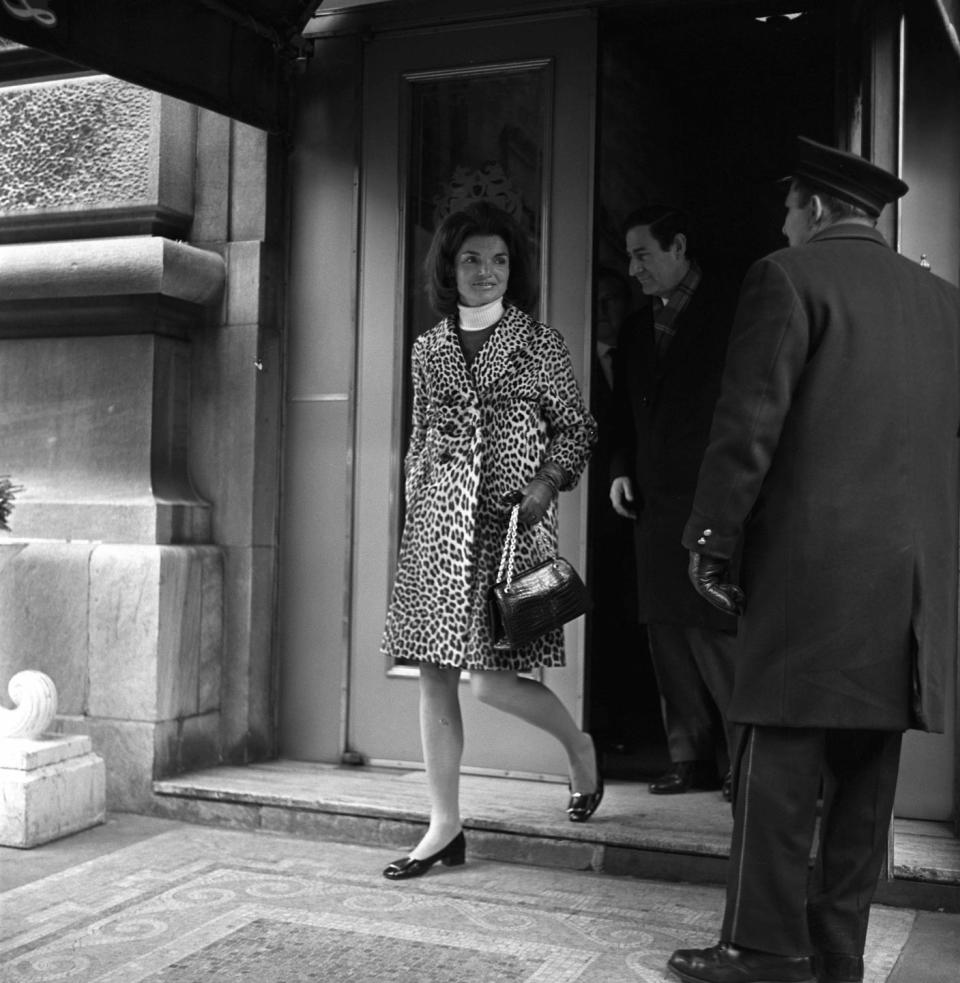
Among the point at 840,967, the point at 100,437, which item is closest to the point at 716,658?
the point at 840,967

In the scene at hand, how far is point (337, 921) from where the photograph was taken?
13.2 ft

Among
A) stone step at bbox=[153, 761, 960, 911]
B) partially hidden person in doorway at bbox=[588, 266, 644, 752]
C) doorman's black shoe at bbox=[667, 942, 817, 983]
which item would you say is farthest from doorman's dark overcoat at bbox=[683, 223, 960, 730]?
partially hidden person in doorway at bbox=[588, 266, 644, 752]

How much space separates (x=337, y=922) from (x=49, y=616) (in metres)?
2.10

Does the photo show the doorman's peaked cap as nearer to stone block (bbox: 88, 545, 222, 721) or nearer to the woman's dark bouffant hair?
the woman's dark bouffant hair

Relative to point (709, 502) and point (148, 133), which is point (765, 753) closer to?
point (709, 502)

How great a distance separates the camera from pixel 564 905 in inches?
166

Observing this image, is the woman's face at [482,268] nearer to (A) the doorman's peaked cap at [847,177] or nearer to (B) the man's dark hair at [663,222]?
(B) the man's dark hair at [663,222]

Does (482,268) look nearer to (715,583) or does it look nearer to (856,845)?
(715,583)

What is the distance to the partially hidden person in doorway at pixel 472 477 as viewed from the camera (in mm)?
4379

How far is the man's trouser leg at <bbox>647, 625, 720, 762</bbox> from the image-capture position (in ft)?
17.4

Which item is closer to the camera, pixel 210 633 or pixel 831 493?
pixel 831 493

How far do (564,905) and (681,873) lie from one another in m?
0.49

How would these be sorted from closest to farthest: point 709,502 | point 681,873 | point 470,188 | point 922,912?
point 709,502 < point 922,912 < point 681,873 < point 470,188

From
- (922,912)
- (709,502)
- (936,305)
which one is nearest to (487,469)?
(709,502)
